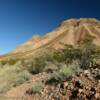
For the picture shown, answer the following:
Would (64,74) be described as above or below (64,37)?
below

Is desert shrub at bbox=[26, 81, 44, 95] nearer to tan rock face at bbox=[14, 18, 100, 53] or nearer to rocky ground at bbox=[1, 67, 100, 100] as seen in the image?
rocky ground at bbox=[1, 67, 100, 100]

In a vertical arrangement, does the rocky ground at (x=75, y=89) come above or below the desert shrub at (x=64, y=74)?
below

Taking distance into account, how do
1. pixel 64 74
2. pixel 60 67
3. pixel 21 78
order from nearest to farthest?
pixel 64 74 → pixel 60 67 → pixel 21 78

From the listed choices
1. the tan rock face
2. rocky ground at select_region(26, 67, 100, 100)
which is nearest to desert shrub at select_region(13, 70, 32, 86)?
rocky ground at select_region(26, 67, 100, 100)

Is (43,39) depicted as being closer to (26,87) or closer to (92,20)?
(92,20)

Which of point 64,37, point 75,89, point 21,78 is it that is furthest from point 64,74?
point 64,37

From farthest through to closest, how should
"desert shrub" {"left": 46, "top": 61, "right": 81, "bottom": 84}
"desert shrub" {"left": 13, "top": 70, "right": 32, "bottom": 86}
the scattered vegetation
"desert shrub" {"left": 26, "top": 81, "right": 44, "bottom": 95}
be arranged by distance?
"desert shrub" {"left": 13, "top": 70, "right": 32, "bottom": 86}, the scattered vegetation, "desert shrub" {"left": 26, "top": 81, "right": 44, "bottom": 95}, "desert shrub" {"left": 46, "top": 61, "right": 81, "bottom": 84}

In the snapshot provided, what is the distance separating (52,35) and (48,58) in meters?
89.1

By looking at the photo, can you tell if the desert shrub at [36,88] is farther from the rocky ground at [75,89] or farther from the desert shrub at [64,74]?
the desert shrub at [64,74]

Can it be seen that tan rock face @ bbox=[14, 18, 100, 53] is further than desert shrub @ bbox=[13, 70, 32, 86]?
Yes

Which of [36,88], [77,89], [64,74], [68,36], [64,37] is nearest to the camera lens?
[77,89]

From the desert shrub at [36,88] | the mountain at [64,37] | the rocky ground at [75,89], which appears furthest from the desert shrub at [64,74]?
the mountain at [64,37]

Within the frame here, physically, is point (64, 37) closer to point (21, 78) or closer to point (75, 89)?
point (21, 78)

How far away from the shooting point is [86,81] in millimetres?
11445
